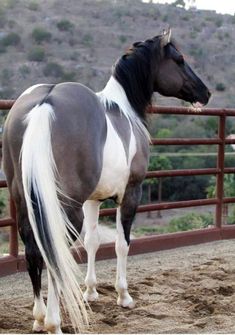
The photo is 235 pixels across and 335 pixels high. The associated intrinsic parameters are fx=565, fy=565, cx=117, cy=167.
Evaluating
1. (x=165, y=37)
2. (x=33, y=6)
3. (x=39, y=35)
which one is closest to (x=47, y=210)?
(x=165, y=37)

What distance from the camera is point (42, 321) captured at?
319cm

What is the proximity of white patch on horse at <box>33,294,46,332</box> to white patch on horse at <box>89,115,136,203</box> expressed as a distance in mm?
762

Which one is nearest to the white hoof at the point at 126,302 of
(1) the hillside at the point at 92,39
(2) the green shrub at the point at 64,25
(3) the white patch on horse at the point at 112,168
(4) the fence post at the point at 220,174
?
(3) the white patch on horse at the point at 112,168

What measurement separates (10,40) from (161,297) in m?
42.3

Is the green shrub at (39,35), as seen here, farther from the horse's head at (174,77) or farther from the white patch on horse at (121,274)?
the white patch on horse at (121,274)

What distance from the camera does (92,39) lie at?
47.3 metres

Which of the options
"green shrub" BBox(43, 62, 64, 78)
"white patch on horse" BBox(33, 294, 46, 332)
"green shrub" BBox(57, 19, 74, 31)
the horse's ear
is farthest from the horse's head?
"green shrub" BBox(57, 19, 74, 31)

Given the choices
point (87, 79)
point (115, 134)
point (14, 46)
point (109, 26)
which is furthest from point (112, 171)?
point (109, 26)

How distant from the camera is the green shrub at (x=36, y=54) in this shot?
42203 millimetres

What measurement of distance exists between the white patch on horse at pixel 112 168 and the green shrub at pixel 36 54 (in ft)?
130

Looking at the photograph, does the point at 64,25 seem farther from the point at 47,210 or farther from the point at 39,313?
the point at 47,210

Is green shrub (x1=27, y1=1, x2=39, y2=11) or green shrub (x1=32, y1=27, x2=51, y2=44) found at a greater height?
green shrub (x1=27, y1=1, x2=39, y2=11)

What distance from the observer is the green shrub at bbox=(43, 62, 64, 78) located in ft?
129

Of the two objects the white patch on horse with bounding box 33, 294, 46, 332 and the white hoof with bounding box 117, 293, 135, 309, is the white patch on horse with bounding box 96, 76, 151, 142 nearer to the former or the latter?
the white hoof with bounding box 117, 293, 135, 309
